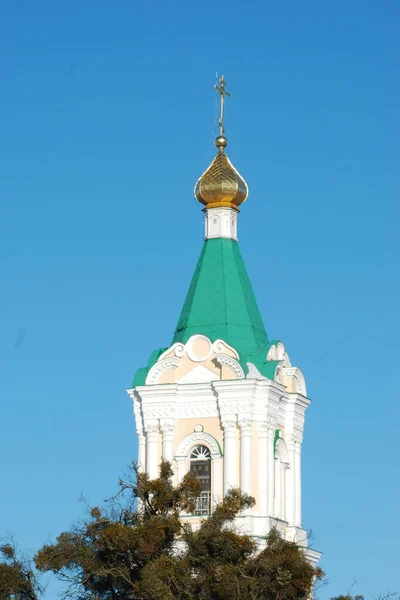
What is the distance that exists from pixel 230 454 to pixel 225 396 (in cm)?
136

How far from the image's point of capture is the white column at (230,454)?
39281mm

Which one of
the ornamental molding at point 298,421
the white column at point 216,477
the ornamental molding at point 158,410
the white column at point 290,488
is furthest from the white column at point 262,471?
the ornamental molding at point 158,410

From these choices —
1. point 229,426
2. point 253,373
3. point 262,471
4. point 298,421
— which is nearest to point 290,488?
point 298,421

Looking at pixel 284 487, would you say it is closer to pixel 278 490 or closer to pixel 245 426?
pixel 278 490

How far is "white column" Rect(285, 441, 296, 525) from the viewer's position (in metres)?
40.9

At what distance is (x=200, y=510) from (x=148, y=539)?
20.4 feet

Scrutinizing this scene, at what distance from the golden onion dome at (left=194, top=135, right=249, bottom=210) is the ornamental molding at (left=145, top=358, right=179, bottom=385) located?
420 cm

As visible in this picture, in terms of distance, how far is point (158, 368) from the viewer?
41.0 m

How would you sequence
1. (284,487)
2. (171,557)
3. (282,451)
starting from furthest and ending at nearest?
(282,451) → (284,487) → (171,557)

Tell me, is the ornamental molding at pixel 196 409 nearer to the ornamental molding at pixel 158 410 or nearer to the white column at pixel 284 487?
the ornamental molding at pixel 158 410

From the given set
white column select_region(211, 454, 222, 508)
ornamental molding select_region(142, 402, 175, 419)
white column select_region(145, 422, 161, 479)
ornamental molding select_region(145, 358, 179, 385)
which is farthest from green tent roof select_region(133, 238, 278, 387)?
white column select_region(211, 454, 222, 508)

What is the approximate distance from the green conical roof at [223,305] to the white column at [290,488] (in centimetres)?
259

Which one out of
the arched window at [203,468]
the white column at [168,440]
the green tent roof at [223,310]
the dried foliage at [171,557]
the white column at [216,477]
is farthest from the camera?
the green tent roof at [223,310]

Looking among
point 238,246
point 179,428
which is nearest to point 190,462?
point 179,428
